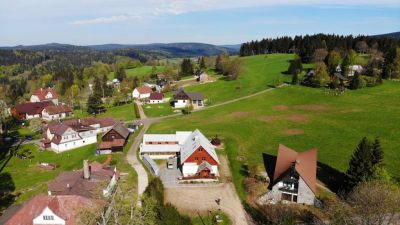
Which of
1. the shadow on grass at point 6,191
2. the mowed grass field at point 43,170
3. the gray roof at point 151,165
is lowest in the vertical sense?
the shadow on grass at point 6,191

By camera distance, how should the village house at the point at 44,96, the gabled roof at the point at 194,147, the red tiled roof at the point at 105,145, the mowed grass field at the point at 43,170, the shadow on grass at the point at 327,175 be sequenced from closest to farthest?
1. the shadow on grass at the point at 327,175
2. the mowed grass field at the point at 43,170
3. the gabled roof at the point at 194,147
4. the red tiled roof at the point at 105,145
5. the village house at the point at 44,96

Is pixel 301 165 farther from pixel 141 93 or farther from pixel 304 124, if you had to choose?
pixel 141 93

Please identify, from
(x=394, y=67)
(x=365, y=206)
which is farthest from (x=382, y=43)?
(x=365, y=206)

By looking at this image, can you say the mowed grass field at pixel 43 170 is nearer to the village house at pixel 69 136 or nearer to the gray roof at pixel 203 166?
the village house at pixel 69 136

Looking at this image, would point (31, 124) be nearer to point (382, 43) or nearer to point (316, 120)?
point (316, 120)

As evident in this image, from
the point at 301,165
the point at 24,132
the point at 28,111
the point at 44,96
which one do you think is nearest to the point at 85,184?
the point at 301,165

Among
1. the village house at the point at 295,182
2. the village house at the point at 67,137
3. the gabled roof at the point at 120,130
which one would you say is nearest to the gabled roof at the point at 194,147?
the village house at the point at 295,182

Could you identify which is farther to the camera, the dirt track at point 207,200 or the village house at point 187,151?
the village house at point 187,151
